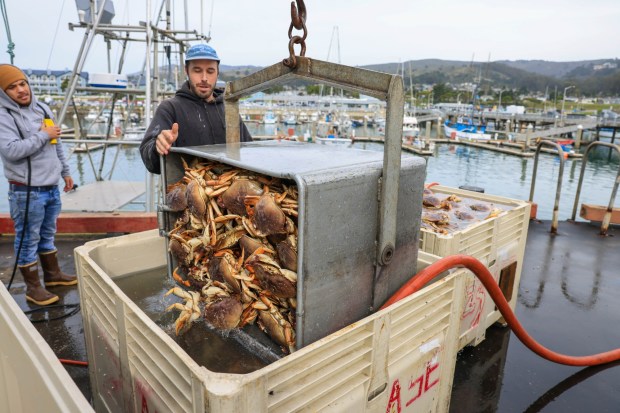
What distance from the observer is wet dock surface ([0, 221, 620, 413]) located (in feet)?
11.1

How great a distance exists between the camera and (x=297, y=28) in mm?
1939

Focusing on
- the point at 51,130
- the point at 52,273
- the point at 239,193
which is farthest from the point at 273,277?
the point at 52,273

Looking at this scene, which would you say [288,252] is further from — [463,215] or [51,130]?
[51,130]

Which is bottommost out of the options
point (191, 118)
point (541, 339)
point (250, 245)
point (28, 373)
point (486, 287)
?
point (541, 339)

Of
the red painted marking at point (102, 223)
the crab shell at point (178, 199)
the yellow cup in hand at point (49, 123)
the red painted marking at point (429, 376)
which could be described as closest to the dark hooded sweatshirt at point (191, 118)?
the crab shell at point (178, 199)

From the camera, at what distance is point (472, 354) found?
12.9 feet

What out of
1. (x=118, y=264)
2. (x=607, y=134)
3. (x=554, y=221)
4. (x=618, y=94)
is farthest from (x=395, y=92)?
(x=618, y=94)

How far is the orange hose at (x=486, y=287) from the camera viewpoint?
2152 mm

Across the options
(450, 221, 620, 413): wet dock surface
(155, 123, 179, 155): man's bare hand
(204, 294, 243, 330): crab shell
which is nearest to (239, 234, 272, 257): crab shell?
(204, 294, 243, 330): crab shell

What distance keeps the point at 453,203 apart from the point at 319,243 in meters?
3.05

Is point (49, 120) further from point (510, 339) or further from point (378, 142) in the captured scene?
point (378, 142)

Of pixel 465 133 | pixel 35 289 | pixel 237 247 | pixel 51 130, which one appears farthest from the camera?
pixel 465 133

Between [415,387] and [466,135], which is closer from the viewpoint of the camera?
[415,387]

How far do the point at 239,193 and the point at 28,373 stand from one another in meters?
1.31
